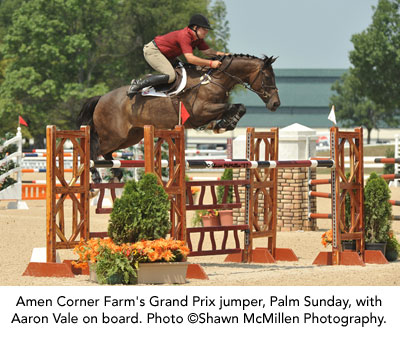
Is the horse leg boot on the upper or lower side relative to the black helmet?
lower

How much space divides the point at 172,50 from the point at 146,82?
447mm

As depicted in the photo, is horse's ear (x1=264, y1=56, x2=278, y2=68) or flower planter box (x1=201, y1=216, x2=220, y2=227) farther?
flower planter box (x1=201, y1=216, x2=220, y2=227)

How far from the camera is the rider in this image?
9.14 meters

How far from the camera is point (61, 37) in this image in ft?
150

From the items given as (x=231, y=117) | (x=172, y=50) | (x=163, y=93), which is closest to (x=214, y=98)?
(x=231, y=117)

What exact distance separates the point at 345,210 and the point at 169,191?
2.43 meters

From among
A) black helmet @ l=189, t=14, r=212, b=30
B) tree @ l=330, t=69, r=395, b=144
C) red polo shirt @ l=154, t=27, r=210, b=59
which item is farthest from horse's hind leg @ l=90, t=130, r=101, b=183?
tree @ l=330, t=69, r=395, b=144

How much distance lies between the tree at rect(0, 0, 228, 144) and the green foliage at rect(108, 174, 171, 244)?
37579 millimetres

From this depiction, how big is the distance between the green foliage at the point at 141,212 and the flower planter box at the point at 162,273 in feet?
0.75

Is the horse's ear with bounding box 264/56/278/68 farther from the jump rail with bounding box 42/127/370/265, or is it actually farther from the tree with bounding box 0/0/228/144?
the tree with bounding box 0/0/228/144

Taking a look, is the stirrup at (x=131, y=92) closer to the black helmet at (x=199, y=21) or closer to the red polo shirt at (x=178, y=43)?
the red polo shirt at (x=178, y=43)

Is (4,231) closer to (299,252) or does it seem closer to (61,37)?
(299,252)

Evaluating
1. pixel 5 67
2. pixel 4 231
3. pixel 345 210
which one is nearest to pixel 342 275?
pixel 345 210

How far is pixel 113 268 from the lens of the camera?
7000 millimetres
